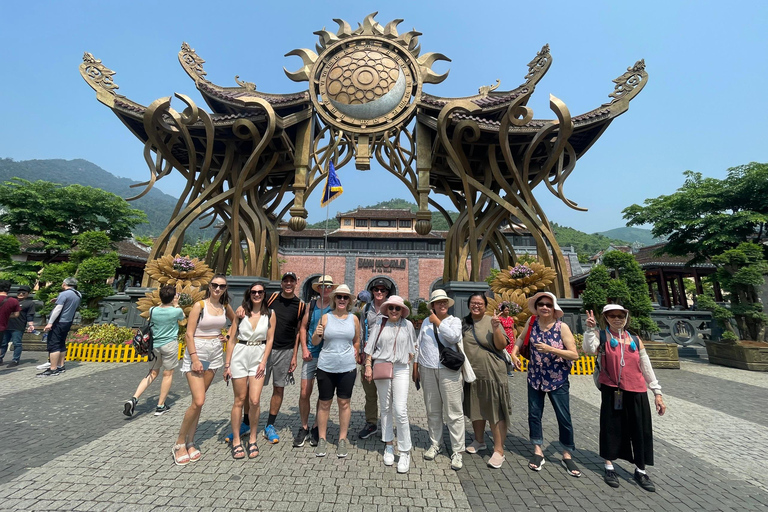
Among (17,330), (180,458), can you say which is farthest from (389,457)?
(17,330)

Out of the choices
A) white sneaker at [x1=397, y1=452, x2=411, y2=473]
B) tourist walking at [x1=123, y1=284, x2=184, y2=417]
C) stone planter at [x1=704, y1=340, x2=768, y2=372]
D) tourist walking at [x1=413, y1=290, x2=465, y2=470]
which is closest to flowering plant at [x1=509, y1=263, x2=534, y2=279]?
tourist walking at [x1=413, y1=290, x2=465, y2=470]

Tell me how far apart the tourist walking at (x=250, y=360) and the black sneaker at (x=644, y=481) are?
372 centimetres

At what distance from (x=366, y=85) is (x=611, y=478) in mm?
10387

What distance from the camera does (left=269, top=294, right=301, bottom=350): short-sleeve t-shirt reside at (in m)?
3.84

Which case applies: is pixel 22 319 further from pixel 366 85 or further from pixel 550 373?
pixel 550 373

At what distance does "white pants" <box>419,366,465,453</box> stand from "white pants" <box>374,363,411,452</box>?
0.27 m

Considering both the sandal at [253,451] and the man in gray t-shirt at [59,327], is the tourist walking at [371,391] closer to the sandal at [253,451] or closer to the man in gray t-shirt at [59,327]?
the sandal at [253,451]

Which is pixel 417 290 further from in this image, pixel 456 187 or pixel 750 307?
pixel 750 307

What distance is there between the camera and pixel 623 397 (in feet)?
10.2

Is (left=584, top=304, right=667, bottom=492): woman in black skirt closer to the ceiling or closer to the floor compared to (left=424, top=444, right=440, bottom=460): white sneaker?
closer to the ceiling

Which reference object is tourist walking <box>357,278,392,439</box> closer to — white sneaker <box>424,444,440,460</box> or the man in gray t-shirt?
white sneaker <box>424,444,440,460</box>

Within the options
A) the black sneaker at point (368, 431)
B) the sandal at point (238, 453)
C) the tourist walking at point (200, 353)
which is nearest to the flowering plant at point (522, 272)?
the black sneaker at point (368, 431)

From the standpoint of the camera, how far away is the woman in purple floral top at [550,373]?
326 centimetres

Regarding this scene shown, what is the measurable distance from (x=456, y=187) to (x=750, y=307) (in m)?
9.66
